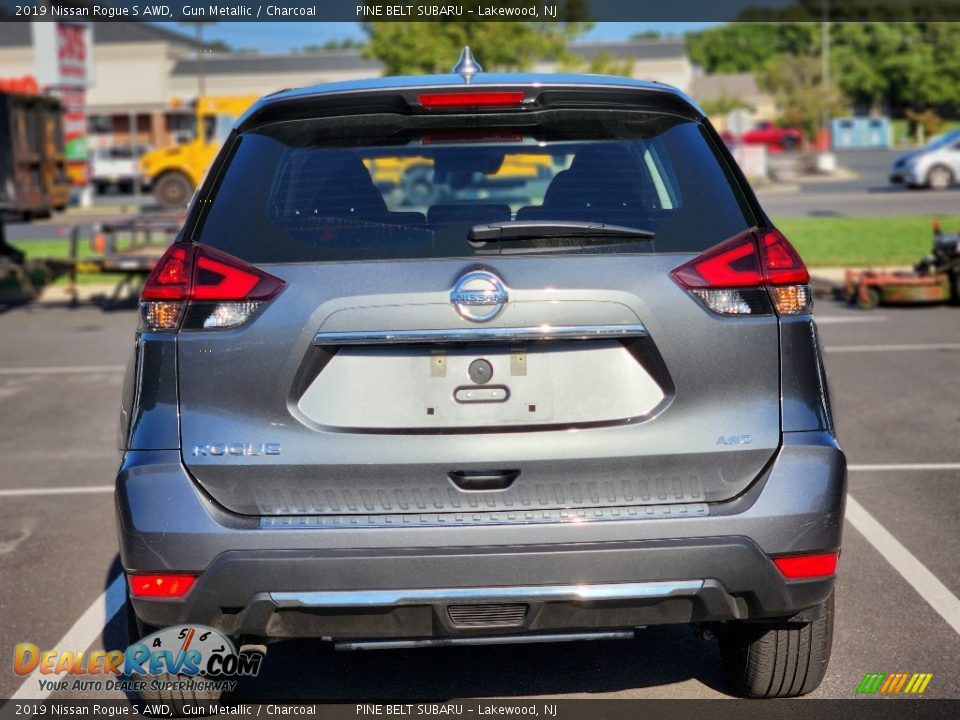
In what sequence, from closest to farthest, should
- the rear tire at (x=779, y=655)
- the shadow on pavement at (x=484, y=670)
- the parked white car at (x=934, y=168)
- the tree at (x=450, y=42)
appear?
the rear tire at (x=779, y=655)
the shadow on pavement at (x=484, y=670)
the parked white car at (x=934, y=168)
the tree at (x=450, y=42)

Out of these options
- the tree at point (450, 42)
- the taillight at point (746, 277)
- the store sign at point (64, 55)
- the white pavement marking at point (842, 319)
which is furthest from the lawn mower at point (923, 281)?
the tree at point (450, 42)

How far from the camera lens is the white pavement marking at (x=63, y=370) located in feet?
36.4

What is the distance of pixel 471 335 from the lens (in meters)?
3.30

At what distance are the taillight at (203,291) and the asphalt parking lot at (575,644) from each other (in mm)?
1369

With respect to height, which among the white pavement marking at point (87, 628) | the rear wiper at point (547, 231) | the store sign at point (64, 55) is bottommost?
the white pavement marking at point (87, 628)

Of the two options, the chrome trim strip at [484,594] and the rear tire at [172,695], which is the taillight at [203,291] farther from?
the rear tire at [172,695]

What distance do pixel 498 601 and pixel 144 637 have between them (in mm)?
1067

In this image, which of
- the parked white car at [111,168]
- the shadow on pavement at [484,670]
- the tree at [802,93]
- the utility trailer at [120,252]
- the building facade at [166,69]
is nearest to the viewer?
the shadow on pavement at [484,670]

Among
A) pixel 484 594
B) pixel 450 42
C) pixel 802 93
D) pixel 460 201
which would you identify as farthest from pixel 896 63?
pixel 484 594

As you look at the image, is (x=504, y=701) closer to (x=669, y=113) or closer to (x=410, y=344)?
(x=410, y=344)

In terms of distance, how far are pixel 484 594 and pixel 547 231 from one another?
0.94 metres

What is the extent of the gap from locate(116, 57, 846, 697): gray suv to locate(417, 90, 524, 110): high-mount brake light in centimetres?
36

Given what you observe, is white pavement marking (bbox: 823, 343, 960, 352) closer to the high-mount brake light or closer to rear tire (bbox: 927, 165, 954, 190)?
Result: the high-mount brake light

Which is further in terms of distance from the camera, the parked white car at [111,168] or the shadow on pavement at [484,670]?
the parked white car at [111,168]
